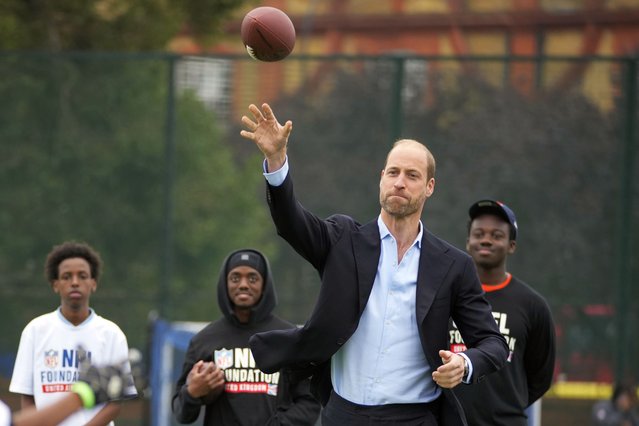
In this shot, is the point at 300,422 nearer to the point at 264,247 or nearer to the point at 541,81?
the point at 264,247

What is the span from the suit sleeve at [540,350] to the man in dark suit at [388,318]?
1519 millimetres

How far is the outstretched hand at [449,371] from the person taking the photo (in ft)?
15.7

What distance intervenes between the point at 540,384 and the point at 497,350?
1762 millimetres

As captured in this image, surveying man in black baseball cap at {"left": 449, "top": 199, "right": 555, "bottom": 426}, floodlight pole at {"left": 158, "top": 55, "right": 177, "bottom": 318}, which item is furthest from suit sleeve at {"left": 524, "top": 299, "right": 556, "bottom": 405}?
floodlight pole at {"left": 158, "top": 55, "right": 177, "bottom": 318}

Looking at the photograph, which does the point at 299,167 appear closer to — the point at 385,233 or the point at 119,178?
the point at 119,178

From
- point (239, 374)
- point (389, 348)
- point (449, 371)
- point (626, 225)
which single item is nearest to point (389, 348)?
point (389, 348)

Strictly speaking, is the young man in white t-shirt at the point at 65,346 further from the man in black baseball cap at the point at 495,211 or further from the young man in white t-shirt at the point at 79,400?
the man in black baseball cap at the point at 495,211

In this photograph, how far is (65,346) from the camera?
21.4 feet

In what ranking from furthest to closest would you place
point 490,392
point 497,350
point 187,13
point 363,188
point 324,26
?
point 324,26 < point 187,13 < point 363,188 < point 490,392 < point 497,350

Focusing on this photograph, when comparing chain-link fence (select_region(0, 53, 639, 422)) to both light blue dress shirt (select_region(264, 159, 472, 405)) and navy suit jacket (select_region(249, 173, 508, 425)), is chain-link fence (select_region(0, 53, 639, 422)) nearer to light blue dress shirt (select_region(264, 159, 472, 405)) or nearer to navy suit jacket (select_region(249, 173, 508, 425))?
navy suit jacket (select_region(249, 173, 508, 425))

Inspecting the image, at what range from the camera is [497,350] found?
514 cm

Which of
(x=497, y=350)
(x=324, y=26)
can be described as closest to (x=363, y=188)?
(x=497, y=350)

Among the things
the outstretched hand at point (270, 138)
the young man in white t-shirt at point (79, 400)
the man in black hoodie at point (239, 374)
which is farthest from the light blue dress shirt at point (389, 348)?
the man in black hoodie at point (239, 374)

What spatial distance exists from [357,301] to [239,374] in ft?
6.00
